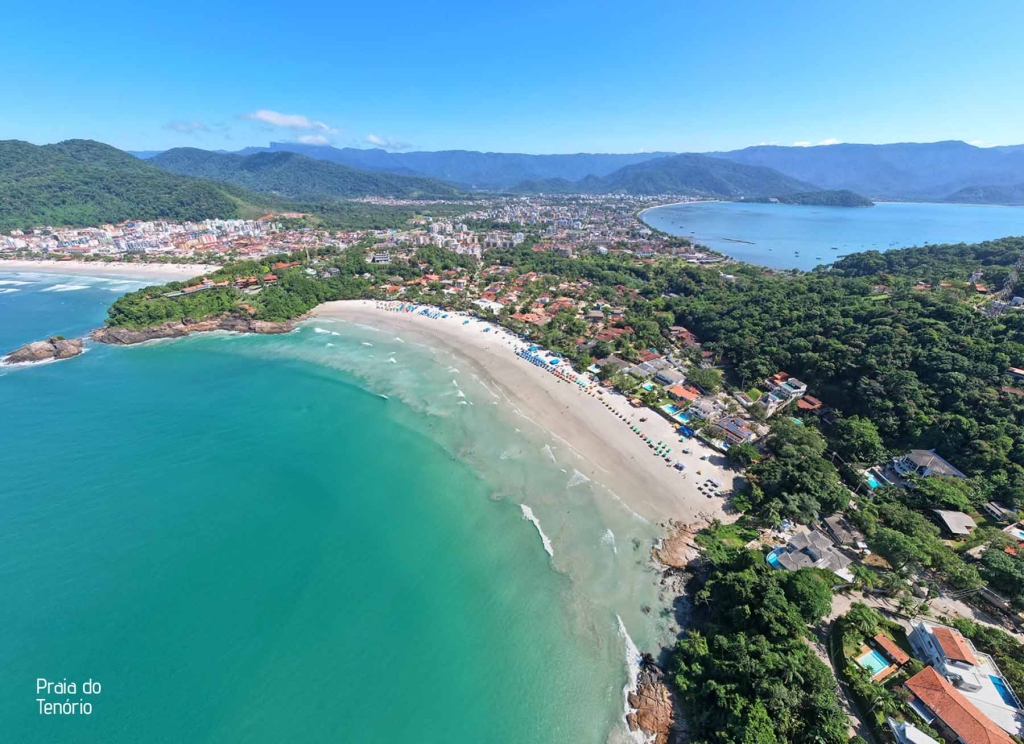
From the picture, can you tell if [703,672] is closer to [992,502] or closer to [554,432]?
[554,432]

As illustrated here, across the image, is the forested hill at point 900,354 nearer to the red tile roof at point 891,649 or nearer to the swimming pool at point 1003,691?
the swimming pool at point 1003,691

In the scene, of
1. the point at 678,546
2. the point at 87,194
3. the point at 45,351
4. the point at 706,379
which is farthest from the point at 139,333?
the point at 87,194

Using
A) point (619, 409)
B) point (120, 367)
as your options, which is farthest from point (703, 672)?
point (120, 367)

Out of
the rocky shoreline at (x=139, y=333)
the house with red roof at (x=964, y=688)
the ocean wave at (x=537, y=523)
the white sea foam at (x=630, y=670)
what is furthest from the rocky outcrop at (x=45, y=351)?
the house with red roof at (x=964, y=688)

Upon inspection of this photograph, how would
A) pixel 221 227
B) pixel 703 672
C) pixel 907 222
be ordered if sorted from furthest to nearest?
1. pixel 907 222
2. pixel 221 227
3. pixel 703 672

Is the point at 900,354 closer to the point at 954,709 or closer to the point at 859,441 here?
the point at 859,441

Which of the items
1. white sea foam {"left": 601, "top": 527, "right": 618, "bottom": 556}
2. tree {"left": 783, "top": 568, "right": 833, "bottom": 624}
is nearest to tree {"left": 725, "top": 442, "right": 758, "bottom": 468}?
tree {"left": 783, "top": 568, "right": 833, "bottom": 624}
